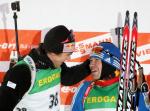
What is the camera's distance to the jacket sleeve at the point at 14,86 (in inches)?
83.1

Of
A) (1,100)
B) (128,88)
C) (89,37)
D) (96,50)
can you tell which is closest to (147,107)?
(128,88)

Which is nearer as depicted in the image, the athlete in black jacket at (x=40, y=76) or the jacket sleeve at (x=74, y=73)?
the athlete in black jacket at (x=40, y=76)

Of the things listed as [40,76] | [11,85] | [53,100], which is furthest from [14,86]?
[53,100]

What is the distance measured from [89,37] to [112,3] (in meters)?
0.30

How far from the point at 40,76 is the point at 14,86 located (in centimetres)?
22

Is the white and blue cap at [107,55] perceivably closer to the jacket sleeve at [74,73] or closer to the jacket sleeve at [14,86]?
the jacket sleeve at [74,73]

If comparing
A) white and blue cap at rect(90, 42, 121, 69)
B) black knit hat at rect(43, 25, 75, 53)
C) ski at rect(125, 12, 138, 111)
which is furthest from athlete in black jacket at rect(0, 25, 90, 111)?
ski at rect(125, 12, 138, 111)

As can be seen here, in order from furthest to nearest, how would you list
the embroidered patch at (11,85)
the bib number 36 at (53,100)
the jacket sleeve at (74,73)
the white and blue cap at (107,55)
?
the jacket sleeve at (74,73)
the white and blue cap at (107,55)
the bib number 36 at (53,100)
the embroidered patch at (11,85)

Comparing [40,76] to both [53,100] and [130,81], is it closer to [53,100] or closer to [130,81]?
[53,100]

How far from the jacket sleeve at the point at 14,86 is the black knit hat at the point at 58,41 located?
200 mm

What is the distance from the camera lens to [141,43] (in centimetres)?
294

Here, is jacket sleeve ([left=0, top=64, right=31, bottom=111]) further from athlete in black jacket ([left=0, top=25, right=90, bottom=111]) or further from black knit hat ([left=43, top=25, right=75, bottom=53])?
black knit hat ([left=43, top=25, right=75, bottom=53])

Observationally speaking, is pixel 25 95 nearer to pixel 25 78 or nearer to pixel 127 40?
pixel 25 78

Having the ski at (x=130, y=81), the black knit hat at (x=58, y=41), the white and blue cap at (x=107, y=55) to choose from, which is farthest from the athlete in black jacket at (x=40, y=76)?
the ski at (x=130, y=81)
